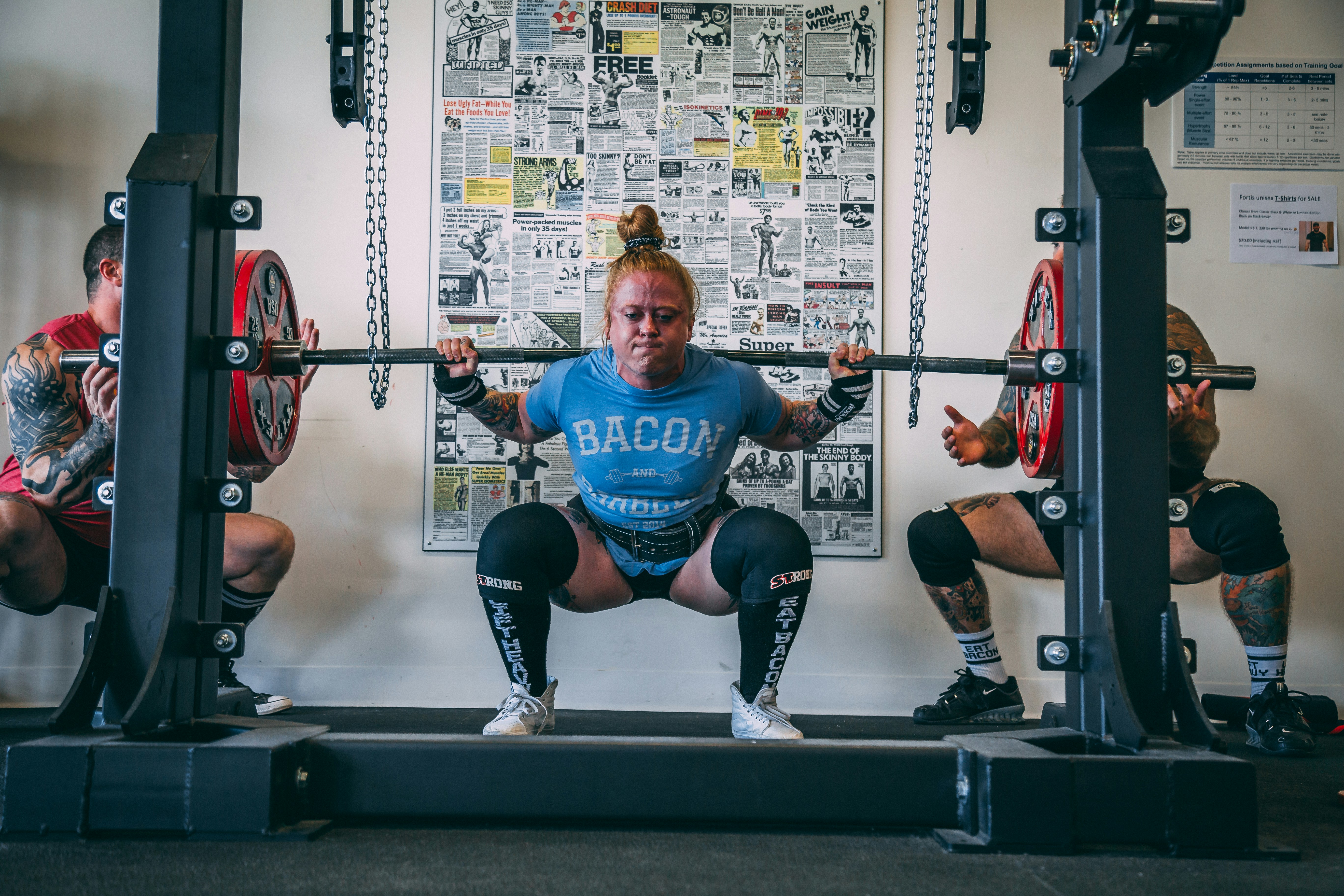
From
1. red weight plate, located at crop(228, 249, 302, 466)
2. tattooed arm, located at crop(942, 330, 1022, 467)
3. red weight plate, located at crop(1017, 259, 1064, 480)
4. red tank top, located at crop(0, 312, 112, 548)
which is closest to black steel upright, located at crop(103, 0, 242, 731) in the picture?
red weight plate, located at crop(228, 249, 302, 466)

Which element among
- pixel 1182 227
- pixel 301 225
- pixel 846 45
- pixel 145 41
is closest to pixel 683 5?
pixel 846 45

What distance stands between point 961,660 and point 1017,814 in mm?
1639

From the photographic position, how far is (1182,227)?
4.71 ft

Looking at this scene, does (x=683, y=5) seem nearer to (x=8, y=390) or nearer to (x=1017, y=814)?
(x=8, y=390)

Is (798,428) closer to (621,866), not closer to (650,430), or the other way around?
(650,430)

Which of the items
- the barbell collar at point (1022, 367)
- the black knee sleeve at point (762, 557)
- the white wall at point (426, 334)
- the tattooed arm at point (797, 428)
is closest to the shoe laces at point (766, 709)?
the black knee sleeve at point (762, 557)

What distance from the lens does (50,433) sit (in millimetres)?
2244

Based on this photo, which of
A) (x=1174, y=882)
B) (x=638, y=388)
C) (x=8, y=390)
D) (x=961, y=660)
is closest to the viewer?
(x=1174, y=882)

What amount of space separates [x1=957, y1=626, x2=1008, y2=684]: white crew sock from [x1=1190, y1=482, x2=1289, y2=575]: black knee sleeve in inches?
24.0

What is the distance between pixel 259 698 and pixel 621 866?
1.87 m

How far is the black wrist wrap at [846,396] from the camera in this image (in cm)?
194

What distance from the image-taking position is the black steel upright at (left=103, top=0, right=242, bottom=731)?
136 centimetres

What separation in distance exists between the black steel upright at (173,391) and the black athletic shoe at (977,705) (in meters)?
1.92

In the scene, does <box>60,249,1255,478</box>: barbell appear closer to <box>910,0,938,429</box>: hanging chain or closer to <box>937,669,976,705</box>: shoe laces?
<box>910,0,938,429</box>: hanging chain
